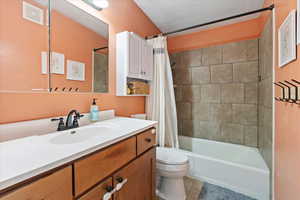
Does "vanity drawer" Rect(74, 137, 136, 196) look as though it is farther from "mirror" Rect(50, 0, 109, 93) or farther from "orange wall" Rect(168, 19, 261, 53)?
Answer: "orange wall" Rect(168, 19, 261, 53)

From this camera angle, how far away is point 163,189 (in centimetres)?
157

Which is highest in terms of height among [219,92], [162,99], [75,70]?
[75,70]

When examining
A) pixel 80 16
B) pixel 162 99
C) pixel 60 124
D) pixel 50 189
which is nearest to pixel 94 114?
pixel 60 124

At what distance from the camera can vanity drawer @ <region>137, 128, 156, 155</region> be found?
1.05 m

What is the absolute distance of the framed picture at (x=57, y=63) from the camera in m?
1.07

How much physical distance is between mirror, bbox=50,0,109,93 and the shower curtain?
77 cm

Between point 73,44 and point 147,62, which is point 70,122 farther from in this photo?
point 147,62

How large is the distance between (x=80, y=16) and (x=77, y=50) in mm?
327

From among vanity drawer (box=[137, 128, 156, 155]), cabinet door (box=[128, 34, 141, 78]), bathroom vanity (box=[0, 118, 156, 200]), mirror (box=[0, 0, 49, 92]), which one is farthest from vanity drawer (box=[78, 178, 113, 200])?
cabinet door (box=[128, 34, 141, 78])

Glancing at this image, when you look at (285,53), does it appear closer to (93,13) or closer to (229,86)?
(229,86)

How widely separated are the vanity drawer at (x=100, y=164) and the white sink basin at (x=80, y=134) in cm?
12

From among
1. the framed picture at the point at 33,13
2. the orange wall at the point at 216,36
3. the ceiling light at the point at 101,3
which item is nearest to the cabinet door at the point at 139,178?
the framed picture at the point at 33,13

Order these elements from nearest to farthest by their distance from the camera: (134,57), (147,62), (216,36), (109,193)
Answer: (109,193), (134,57), (147,62), (216,36)

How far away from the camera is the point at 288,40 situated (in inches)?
38.8
